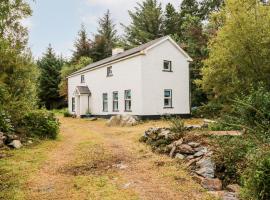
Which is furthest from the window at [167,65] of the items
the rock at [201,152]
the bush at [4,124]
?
the rock at [201,152]

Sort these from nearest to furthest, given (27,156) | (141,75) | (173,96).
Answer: (27,156) < (141,75) < (173,96)

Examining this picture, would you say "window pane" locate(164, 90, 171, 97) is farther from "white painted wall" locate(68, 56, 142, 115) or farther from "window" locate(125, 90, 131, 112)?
"window" locate(125, 90, 131, 112)

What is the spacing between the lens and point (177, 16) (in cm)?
5159

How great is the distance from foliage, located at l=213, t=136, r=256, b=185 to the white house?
51.9 ft

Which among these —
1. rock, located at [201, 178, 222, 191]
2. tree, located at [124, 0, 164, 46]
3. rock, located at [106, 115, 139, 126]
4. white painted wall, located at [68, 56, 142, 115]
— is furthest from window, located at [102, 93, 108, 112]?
rock, located at [201, 178, 222, 191]

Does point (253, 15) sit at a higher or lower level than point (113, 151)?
higher

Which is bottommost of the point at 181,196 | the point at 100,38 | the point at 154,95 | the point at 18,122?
the point at 181,196

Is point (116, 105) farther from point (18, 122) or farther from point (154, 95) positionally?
point (18, 122)

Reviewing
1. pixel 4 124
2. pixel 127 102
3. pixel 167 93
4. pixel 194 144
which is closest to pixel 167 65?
pixel 167 93

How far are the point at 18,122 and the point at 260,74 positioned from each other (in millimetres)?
13385

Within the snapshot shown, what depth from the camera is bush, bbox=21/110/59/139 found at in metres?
16.6

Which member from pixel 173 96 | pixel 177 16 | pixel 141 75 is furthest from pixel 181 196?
pixel 177 16

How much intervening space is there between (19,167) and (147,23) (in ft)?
149

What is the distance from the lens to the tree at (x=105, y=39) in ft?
181
